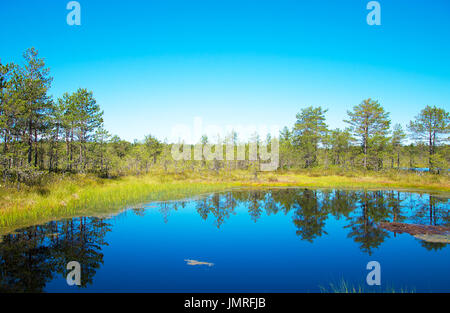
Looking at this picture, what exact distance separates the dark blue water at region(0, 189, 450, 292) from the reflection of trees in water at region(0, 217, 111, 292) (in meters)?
0.03

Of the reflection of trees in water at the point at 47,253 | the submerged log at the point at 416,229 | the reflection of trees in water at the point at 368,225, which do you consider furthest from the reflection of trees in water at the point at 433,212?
the reflection of trees in water at the point at 47,253

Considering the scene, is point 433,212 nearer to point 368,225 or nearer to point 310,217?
point 368,225

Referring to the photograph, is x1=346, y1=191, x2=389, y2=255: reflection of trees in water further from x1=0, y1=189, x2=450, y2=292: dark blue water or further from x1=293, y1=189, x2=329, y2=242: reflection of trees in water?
x1=293, y1=189, x2=329, y2=242: reflection of trees in water

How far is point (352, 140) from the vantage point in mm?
52594

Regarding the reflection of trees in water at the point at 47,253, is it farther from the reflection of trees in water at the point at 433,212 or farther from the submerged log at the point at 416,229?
the reflection of trees in water at the point at 433,212

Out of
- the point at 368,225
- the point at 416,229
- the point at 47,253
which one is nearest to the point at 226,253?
the point at 47,253

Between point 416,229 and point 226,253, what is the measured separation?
1145 cm

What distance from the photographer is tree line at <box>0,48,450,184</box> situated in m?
19.4

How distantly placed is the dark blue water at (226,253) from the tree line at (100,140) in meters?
10.4

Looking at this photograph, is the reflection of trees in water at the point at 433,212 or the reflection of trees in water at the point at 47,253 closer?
the reflection of trees in water at the point at 47,253

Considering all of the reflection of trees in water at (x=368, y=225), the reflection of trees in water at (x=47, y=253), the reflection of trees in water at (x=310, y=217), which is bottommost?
the reflection of trees in water at (x=310, y=217)

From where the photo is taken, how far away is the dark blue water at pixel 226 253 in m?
7.87

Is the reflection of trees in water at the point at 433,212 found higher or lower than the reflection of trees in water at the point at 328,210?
higher
